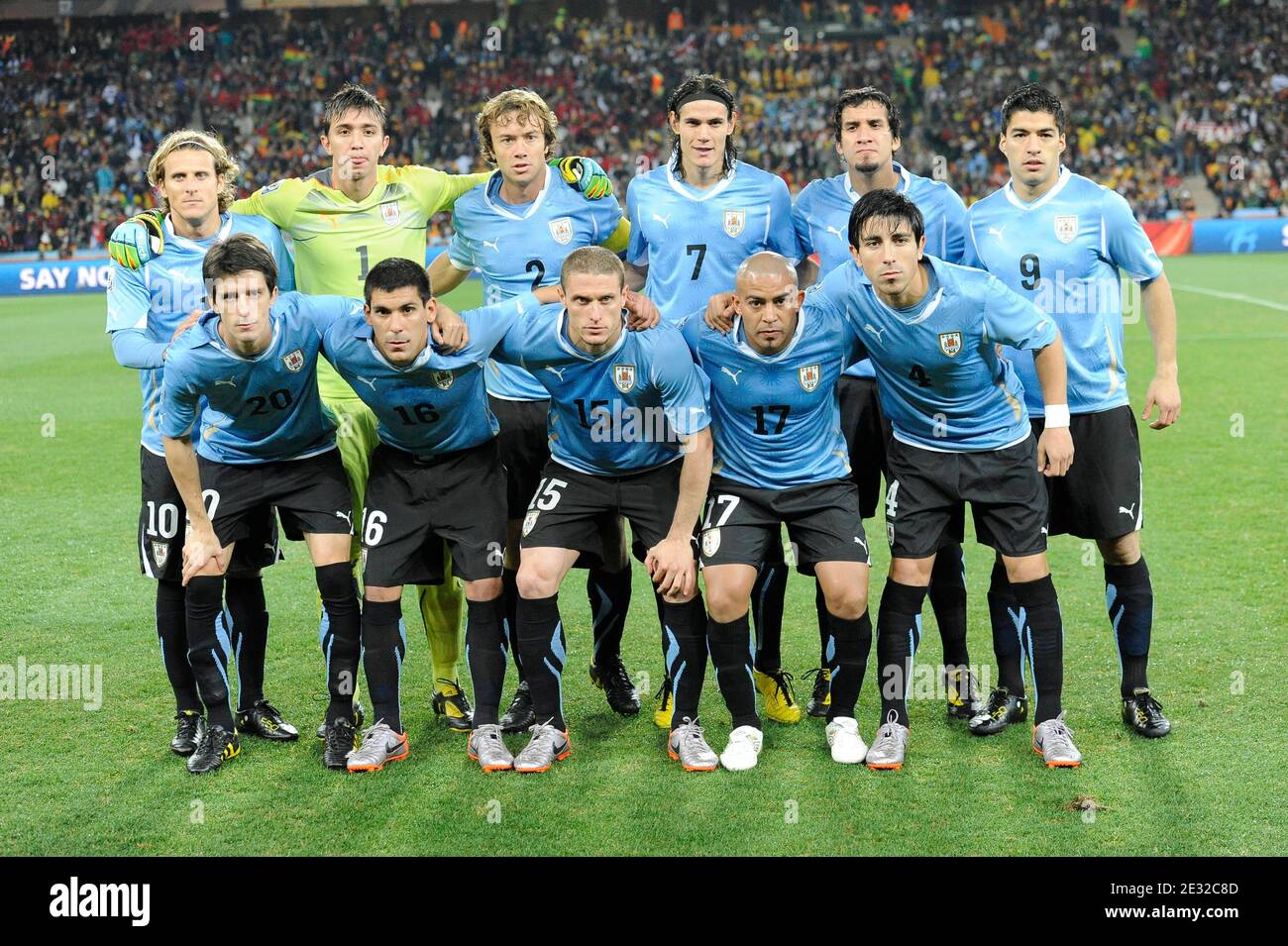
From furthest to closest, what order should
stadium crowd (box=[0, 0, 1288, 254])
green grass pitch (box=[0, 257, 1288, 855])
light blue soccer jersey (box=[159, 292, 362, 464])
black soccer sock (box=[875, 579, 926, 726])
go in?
stadium crowd (box=[0, 0, 1288, 254]) → black soccer sock (box=[875, 579, 926, 726]) → light blue soccer jersey (box=[159, 292, 362, 464]) → green grass pitch (box=[0, 257, 1288, 855])

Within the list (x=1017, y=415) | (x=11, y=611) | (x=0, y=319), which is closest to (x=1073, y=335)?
(x=1017, y=415)

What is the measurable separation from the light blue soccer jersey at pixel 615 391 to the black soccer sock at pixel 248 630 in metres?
1.33

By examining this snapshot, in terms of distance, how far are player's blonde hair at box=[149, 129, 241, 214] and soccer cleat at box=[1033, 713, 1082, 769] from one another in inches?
145

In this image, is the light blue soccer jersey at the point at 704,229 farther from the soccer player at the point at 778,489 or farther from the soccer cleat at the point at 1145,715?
the soccer cleat at the point at 1145,715

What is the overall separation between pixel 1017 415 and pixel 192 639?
315 centimetres

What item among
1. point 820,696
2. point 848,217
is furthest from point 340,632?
point 848,217

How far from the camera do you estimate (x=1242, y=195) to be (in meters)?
30.3

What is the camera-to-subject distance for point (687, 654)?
15.8 ft

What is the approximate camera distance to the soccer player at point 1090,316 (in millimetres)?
4906

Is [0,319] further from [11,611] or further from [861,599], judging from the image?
[861,599]

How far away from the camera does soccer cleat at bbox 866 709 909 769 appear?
15.2 ft

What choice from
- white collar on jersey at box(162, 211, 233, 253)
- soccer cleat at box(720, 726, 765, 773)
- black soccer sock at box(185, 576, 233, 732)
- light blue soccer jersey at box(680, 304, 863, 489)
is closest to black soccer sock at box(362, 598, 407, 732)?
black soccer sock at box(185, 576, 233, 732)

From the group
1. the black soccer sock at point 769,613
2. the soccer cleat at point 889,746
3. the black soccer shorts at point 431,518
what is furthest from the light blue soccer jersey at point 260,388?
the soccer cleat at point 889,746

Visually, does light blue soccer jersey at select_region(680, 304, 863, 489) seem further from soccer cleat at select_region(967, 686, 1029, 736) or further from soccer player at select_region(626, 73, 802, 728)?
soccer cleat at select_region(967, 686, 1029, 736)
